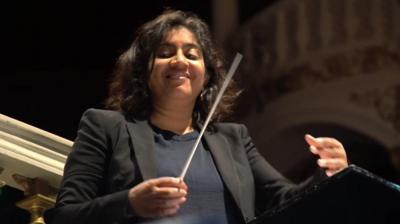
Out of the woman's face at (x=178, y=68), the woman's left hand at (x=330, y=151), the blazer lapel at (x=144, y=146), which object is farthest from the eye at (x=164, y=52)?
the woman's left hand at (x=330, y=151)

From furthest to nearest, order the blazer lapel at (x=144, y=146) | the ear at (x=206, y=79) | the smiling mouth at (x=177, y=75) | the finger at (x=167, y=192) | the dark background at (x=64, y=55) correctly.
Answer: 1. the dark background at (x=64, y=55)
2. the ear at (x=206, y=79)
3. the smiling mouth at (x=177, y=75)
4. the blazer lapel at (x=144, y=146)
5. the finger at (x=167, y=192)

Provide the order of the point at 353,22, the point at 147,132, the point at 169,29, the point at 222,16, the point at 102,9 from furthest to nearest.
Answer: the point at 222,16, the point at 102,9, the point at 353,22, the point at 169,29, the point at 147,132

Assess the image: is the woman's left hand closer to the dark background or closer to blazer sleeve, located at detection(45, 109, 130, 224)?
blazer sleeve, located at detection(45, 109, 130, 224)

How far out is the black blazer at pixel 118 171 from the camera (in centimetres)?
140

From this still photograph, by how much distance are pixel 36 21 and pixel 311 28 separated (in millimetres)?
1650

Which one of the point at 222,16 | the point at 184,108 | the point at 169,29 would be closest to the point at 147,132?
the point at 184,108

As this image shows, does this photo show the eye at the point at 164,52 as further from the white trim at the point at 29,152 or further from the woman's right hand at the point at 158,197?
the woman's right hand at the point at 158,197

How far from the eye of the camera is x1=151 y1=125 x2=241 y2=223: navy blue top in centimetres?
147

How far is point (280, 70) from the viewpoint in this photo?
6.33 meters

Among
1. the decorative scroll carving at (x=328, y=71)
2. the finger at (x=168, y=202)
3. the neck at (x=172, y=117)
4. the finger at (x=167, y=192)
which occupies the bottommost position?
the decorative scroll carving at (x=328, y=71)

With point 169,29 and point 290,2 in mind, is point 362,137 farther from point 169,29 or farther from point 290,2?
point 169,29

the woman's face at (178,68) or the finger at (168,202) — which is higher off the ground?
the woman's face at (178,68)

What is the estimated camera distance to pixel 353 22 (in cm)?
591

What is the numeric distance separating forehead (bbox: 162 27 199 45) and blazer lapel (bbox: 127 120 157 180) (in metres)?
0.15
